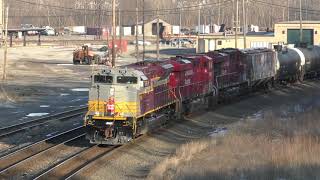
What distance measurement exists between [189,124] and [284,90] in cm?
1909

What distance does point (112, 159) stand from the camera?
1888cm

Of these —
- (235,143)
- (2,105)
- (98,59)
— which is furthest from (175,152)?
(98,59)

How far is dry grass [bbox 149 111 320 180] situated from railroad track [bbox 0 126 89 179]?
4473 millimetres

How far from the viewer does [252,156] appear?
55.7 feet

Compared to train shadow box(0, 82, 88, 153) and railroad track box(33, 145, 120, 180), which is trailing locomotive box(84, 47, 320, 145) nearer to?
railroad track box(33, 145, 120, 180)

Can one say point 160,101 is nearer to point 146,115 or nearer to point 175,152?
point 146,115

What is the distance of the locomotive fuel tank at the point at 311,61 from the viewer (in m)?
50.7

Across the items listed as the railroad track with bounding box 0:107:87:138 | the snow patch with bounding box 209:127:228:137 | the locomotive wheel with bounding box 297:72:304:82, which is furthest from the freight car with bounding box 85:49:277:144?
the locomotive wheel with bounding box 297:72:304:82

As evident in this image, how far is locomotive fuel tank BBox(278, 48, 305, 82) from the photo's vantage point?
44969 mm

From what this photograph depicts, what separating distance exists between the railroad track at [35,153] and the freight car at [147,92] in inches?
65.6

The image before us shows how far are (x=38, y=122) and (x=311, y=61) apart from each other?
32684 millimetres

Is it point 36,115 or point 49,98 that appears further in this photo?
point 49,98

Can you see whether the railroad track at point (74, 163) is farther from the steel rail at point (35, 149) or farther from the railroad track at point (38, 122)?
the railroad track at point (38, 122)

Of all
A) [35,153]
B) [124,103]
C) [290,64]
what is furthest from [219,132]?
[290,64]
